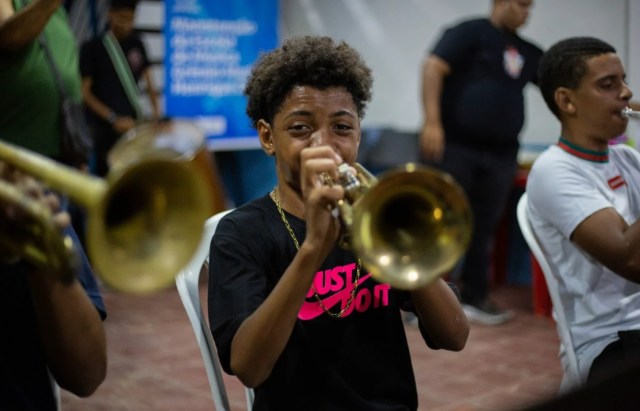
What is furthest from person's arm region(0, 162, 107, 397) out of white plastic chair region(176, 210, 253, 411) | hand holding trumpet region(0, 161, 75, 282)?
white plastic chair region(176, 210, 253, 411)

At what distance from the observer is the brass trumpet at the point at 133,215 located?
102cm

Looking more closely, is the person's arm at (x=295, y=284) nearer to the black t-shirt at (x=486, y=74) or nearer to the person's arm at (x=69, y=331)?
the person's arm at (x=69, y=331)

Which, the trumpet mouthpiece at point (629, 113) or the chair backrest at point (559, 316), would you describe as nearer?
the chair backrest at point (559, 316)

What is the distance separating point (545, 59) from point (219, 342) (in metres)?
1.48

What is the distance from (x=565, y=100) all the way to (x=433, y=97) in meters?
1.88

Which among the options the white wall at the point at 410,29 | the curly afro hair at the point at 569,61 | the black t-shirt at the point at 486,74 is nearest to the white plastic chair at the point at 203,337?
the curly afro hair at the point at 569,61

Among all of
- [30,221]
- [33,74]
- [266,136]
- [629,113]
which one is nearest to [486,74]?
[629,113]

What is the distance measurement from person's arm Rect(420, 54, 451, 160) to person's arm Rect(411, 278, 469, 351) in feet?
8.57

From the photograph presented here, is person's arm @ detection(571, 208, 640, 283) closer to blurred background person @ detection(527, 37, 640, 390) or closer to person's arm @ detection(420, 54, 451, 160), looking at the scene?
blurred background person @ detection(527, 37, 640, 390)

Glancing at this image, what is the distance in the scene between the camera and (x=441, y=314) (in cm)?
161

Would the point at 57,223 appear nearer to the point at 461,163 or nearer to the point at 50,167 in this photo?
the point at 50,167

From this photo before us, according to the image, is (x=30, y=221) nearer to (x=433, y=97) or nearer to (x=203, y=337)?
(x=203, y=337)

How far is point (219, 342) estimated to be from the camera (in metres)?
1.52

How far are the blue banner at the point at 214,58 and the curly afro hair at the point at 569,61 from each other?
3636 millimetres
